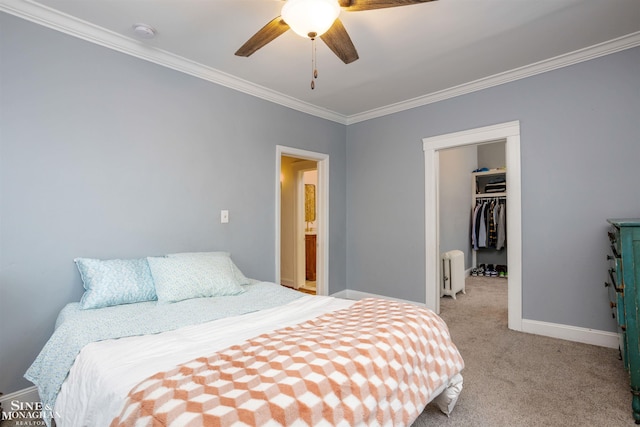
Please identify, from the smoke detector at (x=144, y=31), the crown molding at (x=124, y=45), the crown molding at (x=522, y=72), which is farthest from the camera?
the crown molding at (x=522, y=72)

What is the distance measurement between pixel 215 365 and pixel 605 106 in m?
3.62

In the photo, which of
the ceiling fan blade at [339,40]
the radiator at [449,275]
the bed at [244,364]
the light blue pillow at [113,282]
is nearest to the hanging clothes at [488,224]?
the radiator at [449,275]

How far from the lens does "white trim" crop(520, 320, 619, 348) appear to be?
2.69 meters

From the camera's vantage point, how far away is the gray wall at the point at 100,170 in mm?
2033

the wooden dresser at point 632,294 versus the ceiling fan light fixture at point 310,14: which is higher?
the ceiling fan light fixture at point 310,14

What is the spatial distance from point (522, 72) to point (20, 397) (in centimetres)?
486

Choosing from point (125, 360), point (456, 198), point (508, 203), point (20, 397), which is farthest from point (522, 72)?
point (20, 397)

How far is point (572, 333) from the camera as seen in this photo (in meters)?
2.86

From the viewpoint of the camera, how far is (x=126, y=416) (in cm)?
97

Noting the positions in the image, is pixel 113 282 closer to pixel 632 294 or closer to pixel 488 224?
pixel 632 294

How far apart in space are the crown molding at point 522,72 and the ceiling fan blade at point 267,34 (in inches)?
94.1

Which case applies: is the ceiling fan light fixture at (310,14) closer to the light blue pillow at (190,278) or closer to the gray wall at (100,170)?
the gray wall at (100,170)

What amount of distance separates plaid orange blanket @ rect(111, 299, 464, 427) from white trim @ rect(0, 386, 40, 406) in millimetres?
1726

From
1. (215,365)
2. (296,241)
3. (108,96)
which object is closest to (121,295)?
(215,365)
